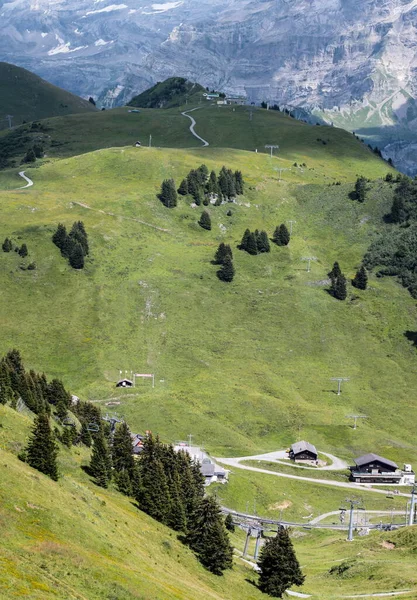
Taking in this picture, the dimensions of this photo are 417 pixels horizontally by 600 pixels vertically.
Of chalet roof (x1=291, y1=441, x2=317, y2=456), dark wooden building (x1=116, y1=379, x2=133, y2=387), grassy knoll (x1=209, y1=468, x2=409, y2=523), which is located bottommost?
grassy knoll (x1=209, y1=468, x2=409, y2=523)

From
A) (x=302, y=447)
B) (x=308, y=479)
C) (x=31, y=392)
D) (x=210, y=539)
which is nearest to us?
(x=210, y=539)

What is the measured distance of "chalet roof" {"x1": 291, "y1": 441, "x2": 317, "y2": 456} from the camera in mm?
162025

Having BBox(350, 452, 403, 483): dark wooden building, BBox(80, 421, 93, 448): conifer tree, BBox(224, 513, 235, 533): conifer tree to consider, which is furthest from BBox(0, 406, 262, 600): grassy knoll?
BBox(350, 452, 403, 483): dark wooden building

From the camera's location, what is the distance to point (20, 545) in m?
62.2

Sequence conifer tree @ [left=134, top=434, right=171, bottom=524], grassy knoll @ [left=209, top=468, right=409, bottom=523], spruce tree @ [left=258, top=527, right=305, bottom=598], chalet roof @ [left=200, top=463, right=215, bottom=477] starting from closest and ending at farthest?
spruce tree @ [left=258, top=527, right=305, bottom=598] < conifer tree @ [left=134, top=434, right=171, bottom=524] < grassy knoll @ [left=209, top=468, right=409, bottom=523] < chalet roof @ [left=200, top=463, right=215, bottom=477]

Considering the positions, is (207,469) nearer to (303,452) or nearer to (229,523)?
(229,523)

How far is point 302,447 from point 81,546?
9740 cm

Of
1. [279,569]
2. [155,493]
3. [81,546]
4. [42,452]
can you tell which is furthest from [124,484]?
[81,546]

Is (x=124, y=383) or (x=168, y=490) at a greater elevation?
(x=124, y=383)

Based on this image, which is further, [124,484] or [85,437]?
[85,437]

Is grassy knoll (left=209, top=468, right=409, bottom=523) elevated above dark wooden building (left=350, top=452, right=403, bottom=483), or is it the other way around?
dark wooden building (left=350, top=452, right=403, bottom=483)

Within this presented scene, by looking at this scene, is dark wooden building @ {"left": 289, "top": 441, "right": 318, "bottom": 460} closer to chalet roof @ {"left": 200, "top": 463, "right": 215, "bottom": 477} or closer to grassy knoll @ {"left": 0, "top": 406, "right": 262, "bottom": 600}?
chalet roof @ {"left": 200, "top": 463, "right": 215, "bottom": 477}

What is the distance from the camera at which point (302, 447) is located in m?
163

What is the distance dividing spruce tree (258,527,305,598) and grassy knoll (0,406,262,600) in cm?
169
